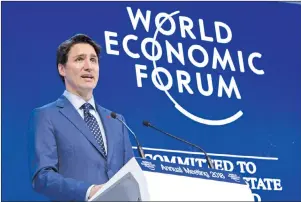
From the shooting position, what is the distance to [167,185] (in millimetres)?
2359

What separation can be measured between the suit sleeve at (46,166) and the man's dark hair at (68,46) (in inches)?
14.1

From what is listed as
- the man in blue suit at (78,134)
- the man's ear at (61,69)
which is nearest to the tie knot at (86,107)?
the man in blue suit at (78,134)

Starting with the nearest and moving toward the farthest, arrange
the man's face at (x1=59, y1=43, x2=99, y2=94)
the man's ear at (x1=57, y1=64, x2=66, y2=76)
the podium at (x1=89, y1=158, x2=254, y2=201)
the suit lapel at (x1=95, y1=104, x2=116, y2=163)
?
the podium at (x1=89, y1=158, x2=254, y2=201)
the suit lapel at (x1=95, y1=104, x2=116, y2=163)
the man's face at (x1=59, y1=43, x2=99, y2=94)
the man's ear at (x1=57, y1=64, x2=66, y2=76)

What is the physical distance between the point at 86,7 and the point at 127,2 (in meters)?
0.28

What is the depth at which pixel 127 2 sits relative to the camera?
435cm

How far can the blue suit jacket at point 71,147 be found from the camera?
3.64m

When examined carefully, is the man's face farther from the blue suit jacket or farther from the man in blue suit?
the blue suit jacket

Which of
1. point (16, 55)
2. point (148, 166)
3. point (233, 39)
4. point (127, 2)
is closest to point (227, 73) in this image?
point (233, 39)

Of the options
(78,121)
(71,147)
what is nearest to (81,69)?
(78,121)

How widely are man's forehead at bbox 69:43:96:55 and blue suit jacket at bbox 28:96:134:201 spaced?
0.30m

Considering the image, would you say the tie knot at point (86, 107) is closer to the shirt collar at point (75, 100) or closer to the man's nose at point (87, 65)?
the shirt collar at point (75, 100)

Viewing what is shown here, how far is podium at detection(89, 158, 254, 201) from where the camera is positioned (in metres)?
Answer: 2.31

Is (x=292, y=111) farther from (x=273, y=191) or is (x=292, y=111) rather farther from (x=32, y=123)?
(x=32, y=123)

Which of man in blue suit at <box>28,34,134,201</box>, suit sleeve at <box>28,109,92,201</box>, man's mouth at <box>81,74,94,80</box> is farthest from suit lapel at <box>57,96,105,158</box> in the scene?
man's mouth at <box>81,74,94,80</box>
